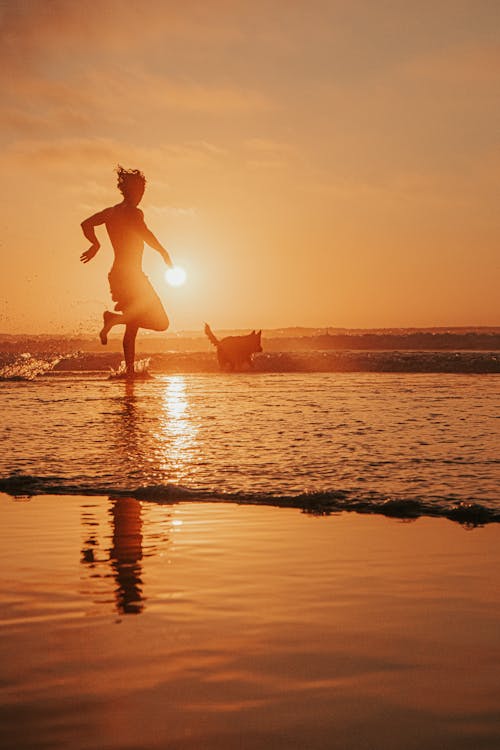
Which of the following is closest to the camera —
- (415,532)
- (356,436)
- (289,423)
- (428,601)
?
(428,601)

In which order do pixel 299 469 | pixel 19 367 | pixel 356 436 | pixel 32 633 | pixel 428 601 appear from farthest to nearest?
pixel 19 367
pixel 356 436
pixel 299 469
pixel 428 601
pixel 32 633

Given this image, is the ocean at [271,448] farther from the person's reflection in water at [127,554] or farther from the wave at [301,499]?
the person's reflection in water at [127,554]

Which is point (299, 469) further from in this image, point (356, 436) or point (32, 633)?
point (32, 633)

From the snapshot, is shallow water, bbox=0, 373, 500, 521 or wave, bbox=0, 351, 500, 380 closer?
shallow water, bbox=0, 373, 500, 521

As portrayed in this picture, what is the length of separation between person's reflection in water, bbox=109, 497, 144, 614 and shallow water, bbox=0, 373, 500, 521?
1.66 ft

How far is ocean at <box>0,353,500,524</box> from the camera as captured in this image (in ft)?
18.5

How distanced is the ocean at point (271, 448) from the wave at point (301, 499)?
0.4 inches

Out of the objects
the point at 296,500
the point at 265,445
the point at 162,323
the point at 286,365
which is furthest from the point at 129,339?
the point at 296,500

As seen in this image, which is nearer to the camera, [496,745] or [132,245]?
[496,745]

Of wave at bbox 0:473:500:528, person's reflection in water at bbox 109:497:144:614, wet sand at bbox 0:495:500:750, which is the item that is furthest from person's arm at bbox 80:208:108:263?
wet sand at bbox 0:495:500:750

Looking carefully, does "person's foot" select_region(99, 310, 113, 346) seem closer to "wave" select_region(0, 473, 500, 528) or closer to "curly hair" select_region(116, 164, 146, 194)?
"curly hair" select_region(116, 164, 146, 194)

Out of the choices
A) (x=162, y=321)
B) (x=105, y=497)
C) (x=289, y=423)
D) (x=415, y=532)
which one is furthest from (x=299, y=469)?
(x=162, y=321)

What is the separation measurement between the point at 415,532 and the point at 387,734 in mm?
2461

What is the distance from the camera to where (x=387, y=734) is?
2.17 meters
